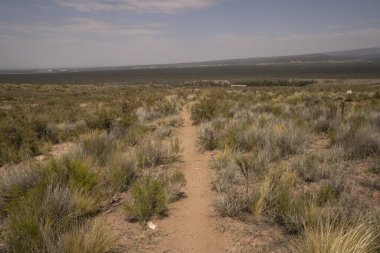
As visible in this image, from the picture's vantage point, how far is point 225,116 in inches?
477

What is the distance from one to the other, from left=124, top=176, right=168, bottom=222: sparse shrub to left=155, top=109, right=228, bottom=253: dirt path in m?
0.21

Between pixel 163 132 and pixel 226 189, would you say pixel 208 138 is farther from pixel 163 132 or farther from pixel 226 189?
pixel 226 189

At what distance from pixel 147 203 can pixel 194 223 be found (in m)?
0.76

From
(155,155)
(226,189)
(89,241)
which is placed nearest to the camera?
(89,241)

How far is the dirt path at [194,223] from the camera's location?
11.4 ft

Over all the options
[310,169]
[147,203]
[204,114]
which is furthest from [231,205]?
[204,114]

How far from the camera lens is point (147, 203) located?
4168 millimetres

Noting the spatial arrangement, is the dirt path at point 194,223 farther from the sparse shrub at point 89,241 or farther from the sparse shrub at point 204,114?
the sparse shrub at point 204,114

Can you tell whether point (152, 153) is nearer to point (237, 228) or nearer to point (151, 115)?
point (237, 228)

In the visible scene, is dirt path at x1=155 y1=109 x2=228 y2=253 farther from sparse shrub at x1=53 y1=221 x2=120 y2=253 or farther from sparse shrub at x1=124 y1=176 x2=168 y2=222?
sparse shrub at x1=53 y1=221 x2=120 y2=253

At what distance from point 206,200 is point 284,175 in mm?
1594

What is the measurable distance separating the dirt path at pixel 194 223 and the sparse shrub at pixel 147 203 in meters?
0.21

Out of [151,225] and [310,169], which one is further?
[310,169]

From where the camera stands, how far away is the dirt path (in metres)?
3.49
